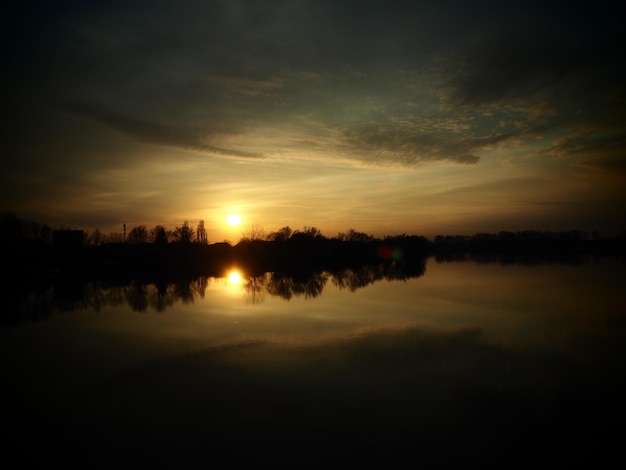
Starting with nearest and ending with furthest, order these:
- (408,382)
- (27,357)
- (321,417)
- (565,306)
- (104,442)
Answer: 1. (104,442)
2. (321,417)
3. (408,382)
4. (27,357)
5. (565,306)

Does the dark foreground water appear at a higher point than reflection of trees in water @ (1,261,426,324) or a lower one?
lower

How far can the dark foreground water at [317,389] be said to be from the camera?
8.31 m

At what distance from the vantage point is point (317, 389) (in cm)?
1151

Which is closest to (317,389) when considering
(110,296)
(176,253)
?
(110,296)

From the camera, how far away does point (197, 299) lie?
32.2 m

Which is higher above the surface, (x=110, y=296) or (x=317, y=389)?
(x=110, y=296)

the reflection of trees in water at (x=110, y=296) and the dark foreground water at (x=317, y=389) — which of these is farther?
the reflection of trees in water at (x=110, y=296)

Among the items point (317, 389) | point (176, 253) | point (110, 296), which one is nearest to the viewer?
point (317, 389)

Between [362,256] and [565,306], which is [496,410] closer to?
[565,306]

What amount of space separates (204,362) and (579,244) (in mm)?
207572

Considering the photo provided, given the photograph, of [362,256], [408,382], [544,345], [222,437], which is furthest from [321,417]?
[362,256]

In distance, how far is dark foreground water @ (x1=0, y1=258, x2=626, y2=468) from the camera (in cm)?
831

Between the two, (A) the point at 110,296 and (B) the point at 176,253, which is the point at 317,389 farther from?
(B) the point at 176,253

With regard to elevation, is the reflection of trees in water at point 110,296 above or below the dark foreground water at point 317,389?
above
